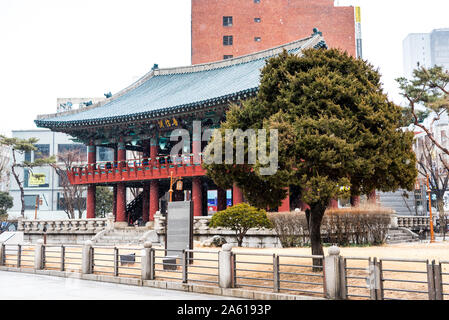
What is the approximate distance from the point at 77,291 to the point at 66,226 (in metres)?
21.1

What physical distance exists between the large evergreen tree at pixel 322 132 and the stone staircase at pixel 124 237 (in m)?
13.7

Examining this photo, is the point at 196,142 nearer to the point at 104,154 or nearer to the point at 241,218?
the point at 241,218

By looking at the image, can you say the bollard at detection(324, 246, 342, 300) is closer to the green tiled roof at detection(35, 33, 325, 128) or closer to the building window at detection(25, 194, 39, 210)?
the green tiled roof at detection(35, 33, 325, 128)

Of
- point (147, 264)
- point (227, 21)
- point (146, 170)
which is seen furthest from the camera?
point (227, 21)

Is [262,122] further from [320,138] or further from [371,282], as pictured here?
[371,282]

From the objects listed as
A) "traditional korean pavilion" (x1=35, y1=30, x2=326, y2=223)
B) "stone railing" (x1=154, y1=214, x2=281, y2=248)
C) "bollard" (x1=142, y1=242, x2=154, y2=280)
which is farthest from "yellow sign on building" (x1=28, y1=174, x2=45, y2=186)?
"bollard" (x1=142, y1=242, x2=154, y2=280)

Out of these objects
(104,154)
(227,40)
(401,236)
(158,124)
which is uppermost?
(227,40)

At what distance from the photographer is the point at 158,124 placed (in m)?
33.0

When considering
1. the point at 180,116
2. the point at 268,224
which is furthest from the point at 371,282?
the point at 180,116

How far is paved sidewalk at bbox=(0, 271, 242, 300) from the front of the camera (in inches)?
425

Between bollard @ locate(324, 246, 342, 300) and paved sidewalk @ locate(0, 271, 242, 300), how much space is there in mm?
2342

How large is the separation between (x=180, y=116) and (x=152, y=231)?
26.6ft

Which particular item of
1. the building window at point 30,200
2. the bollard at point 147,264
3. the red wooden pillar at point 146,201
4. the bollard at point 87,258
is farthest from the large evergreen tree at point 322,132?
the building window at point 30,200

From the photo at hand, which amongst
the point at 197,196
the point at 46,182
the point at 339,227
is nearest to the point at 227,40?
the point at 197,196
